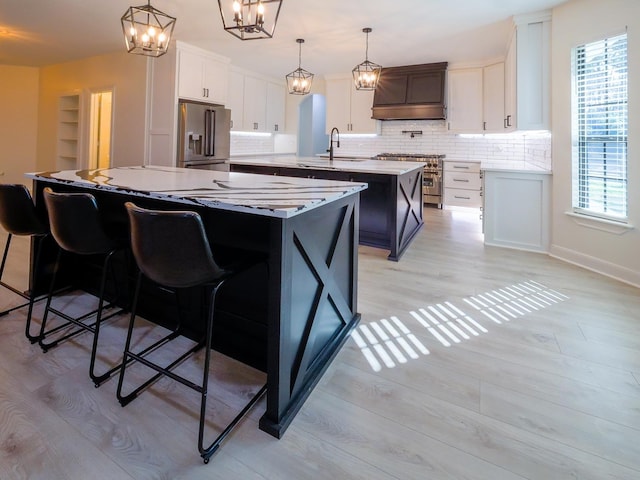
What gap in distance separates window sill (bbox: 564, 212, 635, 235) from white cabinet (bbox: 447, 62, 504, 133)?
2.74m

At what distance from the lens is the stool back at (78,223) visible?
Answer: 1807 mm

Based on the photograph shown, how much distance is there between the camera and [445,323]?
7.97 feet

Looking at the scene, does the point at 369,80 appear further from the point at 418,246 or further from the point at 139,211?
the point at 139,211

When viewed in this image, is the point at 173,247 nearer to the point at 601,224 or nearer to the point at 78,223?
the point at 78,223

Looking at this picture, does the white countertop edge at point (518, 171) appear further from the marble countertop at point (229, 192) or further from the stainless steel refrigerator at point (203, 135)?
the stainless steel refrigerator at point (203, 135)

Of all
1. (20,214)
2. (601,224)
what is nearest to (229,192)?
(20,214)

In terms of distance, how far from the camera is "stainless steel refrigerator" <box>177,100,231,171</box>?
5359 millimetres

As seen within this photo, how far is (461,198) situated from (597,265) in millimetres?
3166

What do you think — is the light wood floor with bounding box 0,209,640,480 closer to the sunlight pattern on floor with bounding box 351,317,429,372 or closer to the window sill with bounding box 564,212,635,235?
the sunlight pattern on floor with bounding box 351,317,429,372

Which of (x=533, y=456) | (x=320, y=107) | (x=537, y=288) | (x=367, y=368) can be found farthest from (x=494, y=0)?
(x=320, y=107)

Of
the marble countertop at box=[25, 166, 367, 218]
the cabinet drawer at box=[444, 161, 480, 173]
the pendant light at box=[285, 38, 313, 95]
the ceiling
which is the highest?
the ceiling

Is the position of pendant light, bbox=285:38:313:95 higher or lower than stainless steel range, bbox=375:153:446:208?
higher

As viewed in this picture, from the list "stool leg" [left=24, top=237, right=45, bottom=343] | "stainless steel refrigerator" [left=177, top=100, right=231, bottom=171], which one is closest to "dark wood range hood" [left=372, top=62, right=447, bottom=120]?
"stainless steel refrigerator" [left=177, top=100, right=231, bottom=171]

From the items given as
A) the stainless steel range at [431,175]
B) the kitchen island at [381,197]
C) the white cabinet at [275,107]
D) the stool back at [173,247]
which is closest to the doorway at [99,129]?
the white cabinet at [275,107]
